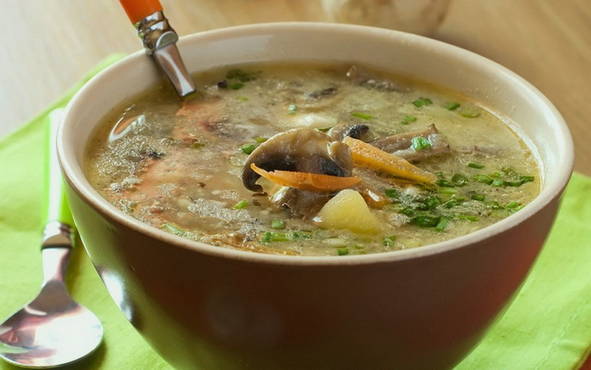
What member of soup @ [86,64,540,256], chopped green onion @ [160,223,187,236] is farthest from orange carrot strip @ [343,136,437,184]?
chopped green onion @ [160,223,187,236]

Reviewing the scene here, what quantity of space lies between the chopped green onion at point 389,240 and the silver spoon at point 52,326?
0.59 m

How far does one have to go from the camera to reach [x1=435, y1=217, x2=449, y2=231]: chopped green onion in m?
1.44

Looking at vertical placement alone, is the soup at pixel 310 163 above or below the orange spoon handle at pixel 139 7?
below

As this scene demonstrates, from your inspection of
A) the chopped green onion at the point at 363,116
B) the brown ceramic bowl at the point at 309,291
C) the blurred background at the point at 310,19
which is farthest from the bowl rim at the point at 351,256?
the blurred background at the point at 310,19

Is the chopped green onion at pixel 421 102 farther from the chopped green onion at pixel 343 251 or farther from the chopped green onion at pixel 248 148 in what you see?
the chopped green onion at pixel 343 251

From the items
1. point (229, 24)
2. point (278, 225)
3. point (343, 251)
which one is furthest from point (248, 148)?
point (229, 24)

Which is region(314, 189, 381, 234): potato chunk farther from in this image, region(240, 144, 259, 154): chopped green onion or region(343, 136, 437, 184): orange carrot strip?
region(240, 144, 259, 154): chopped green onion

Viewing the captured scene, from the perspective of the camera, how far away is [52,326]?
5.58 feet

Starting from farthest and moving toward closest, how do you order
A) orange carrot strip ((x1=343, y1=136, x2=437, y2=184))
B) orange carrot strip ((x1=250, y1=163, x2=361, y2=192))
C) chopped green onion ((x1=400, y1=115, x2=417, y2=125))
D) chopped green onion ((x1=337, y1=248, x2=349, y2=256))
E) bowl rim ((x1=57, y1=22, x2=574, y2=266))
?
chopped green onion ((x1=400, y1=115, x2=417, y2=125)), orange carrot strip ((x1=343, y1=136, x2=437, y2=184)), orange carrot strip ((x1=250, y1=163, x2=361, y2=192)), chopped green onion ((x1=337, y1=248, x2=349, y2=256)), bowl rim ((x1=57, y1=22, x2=574, y2=266))

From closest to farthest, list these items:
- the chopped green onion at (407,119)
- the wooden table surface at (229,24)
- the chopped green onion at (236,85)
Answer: the chopped green onion at (407,119) < the chopped green onion at (236,85) < the wooden table surface at (229,24)

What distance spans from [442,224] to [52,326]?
29.6 inches

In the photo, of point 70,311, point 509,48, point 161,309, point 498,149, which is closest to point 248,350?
point 161,309

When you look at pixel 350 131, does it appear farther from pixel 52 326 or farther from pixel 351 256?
pixel 52 326

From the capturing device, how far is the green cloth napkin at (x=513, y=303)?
5.42ft
